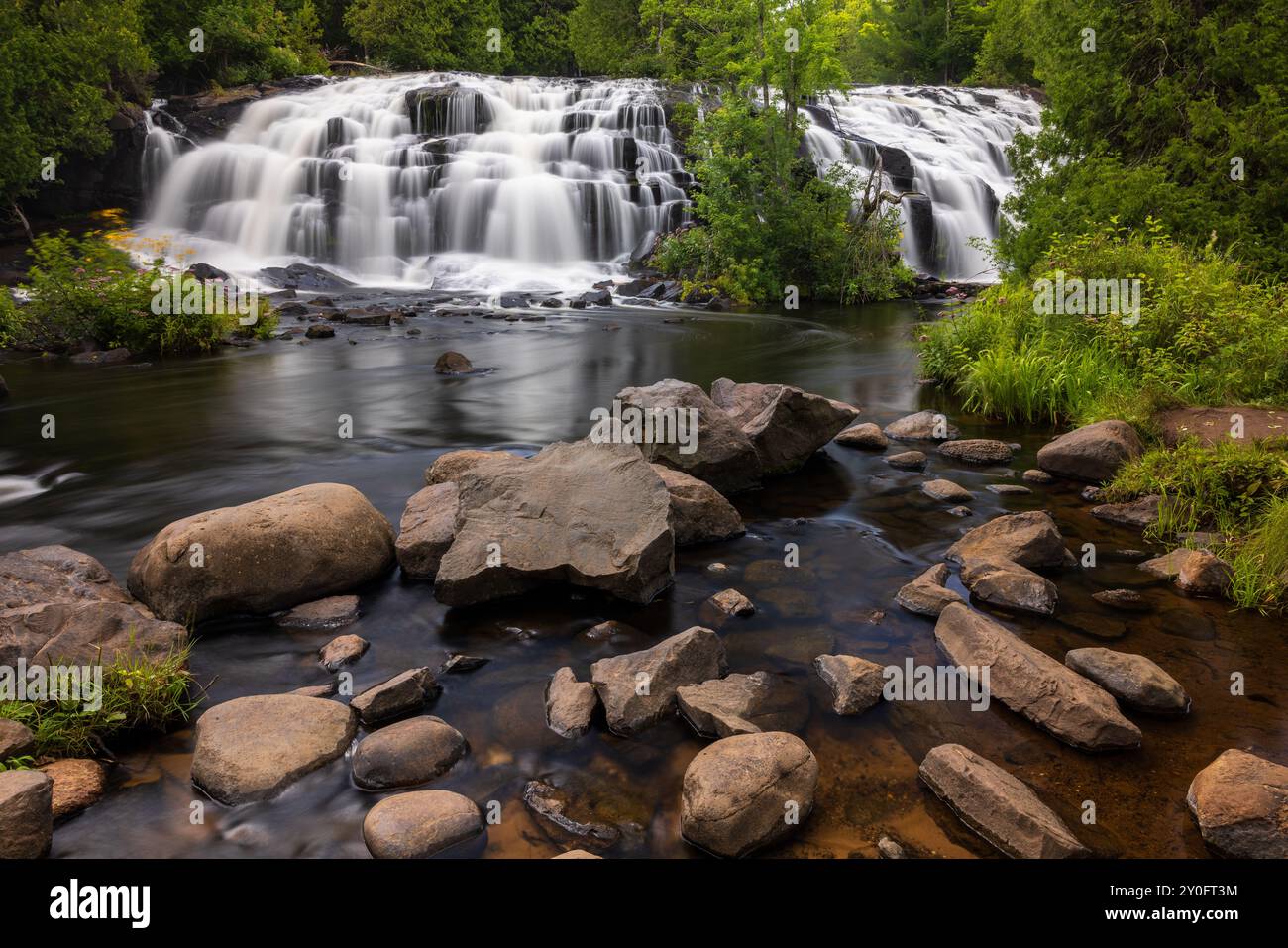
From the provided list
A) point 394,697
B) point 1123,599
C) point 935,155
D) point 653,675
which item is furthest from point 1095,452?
point 935,155

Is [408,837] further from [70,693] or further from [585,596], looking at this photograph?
[585,596]

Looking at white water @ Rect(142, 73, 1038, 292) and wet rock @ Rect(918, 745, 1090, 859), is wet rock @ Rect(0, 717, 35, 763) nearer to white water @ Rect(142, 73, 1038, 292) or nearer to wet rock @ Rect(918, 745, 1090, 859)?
wet rock @ Rect(918, 745, 1090, 859)

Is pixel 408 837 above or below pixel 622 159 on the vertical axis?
below

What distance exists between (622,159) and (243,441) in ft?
67.6

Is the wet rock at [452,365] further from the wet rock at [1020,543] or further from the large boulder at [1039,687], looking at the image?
the large boulder at [1039,687]

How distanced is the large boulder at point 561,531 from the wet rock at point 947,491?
10.4ft

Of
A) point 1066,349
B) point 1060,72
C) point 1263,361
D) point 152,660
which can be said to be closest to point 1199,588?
point 1263,361

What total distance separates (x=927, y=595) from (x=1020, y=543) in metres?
1.06

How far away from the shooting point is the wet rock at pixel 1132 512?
6797 millimetres

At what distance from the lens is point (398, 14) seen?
133ft

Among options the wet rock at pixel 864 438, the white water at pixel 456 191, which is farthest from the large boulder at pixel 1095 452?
the white water at pixel 456 191

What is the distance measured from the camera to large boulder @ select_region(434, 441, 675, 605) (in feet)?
17.9

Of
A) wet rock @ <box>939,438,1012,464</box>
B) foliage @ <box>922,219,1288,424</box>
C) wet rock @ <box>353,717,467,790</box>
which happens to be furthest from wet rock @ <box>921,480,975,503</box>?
wet rock @ <box>353,717,467,790</box>

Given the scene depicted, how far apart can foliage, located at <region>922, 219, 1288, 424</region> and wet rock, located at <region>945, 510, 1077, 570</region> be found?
2.96 m
